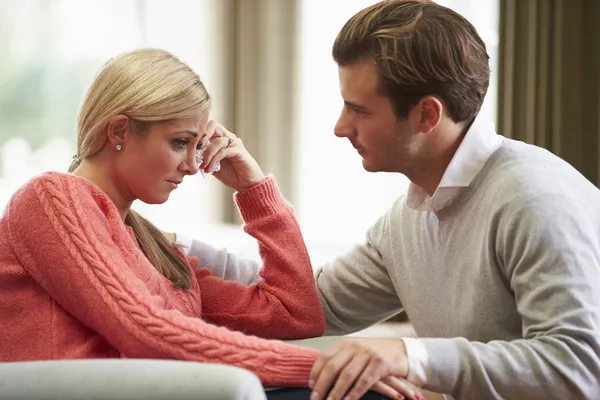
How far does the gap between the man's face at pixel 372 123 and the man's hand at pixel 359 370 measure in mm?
458

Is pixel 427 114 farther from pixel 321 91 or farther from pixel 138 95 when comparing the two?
pixel 321 91

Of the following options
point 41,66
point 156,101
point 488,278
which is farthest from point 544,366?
point 41,66

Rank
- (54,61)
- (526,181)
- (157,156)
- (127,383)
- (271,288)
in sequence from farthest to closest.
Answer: (54,61)
(271,288)
(157,156)
(526,181)
(127,383)

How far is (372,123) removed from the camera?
170 cm

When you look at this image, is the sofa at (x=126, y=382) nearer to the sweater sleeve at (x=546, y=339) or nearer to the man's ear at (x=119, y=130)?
the sweater sleeve at (x=546, y=339)

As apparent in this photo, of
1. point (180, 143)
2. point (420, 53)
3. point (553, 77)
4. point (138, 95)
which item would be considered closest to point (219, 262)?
point (180, 143)

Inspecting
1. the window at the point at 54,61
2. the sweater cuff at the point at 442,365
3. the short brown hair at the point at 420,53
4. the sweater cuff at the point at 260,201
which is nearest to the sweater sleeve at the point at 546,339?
the sweater cuff at the point at 442,365

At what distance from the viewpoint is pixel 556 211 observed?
4.72 feet

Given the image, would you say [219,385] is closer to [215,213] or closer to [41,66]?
[41,66]

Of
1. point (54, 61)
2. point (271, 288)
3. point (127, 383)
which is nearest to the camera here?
point (127, 383)

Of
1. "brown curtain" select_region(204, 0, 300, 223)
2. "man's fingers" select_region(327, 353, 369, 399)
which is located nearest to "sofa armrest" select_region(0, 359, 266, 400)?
"man's fingers" select_region(327, 353, 369, 399)

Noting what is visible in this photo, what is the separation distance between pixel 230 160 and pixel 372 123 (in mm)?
357

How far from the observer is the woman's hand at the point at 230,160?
1818 millimetres

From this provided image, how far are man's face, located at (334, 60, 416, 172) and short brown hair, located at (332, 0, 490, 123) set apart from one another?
0.02 metres
